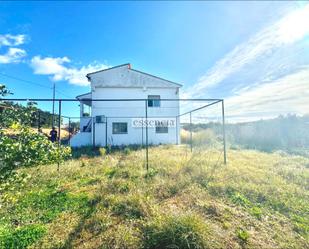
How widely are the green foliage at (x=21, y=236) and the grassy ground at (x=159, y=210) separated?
0.5 inches

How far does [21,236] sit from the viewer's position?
9.57 ft

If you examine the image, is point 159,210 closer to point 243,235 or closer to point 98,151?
point 243,235

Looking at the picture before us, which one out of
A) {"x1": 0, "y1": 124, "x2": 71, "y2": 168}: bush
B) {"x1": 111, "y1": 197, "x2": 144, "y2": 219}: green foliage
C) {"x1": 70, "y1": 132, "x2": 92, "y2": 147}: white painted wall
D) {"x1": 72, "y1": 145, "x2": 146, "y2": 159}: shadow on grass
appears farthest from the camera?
{"x1": 70, "y1": 132, "x2": 92, "y2": 147}: white painted wall

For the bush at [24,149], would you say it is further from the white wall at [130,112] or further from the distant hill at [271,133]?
the white wall at [130,112]

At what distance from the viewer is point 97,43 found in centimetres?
948

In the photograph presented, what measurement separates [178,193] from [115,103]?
39.5 feet

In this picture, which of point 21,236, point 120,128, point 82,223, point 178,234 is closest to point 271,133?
point 120,128

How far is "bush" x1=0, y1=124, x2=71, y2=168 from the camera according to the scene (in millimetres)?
2250

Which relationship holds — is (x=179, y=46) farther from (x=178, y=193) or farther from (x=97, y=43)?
(x=178, y=193)

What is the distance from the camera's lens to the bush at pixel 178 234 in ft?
8.35

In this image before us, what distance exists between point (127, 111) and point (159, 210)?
12497 mm

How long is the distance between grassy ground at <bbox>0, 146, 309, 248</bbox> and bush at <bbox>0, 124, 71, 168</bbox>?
220 millimetres

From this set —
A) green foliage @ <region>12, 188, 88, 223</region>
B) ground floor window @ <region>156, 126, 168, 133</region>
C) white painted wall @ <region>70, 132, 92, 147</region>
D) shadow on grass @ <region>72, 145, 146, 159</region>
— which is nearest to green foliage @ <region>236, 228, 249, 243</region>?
green foliage @ <region>12, 188, 88, 223</region>

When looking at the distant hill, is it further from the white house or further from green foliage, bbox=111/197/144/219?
green foliage, bbox=111/197/144/219
